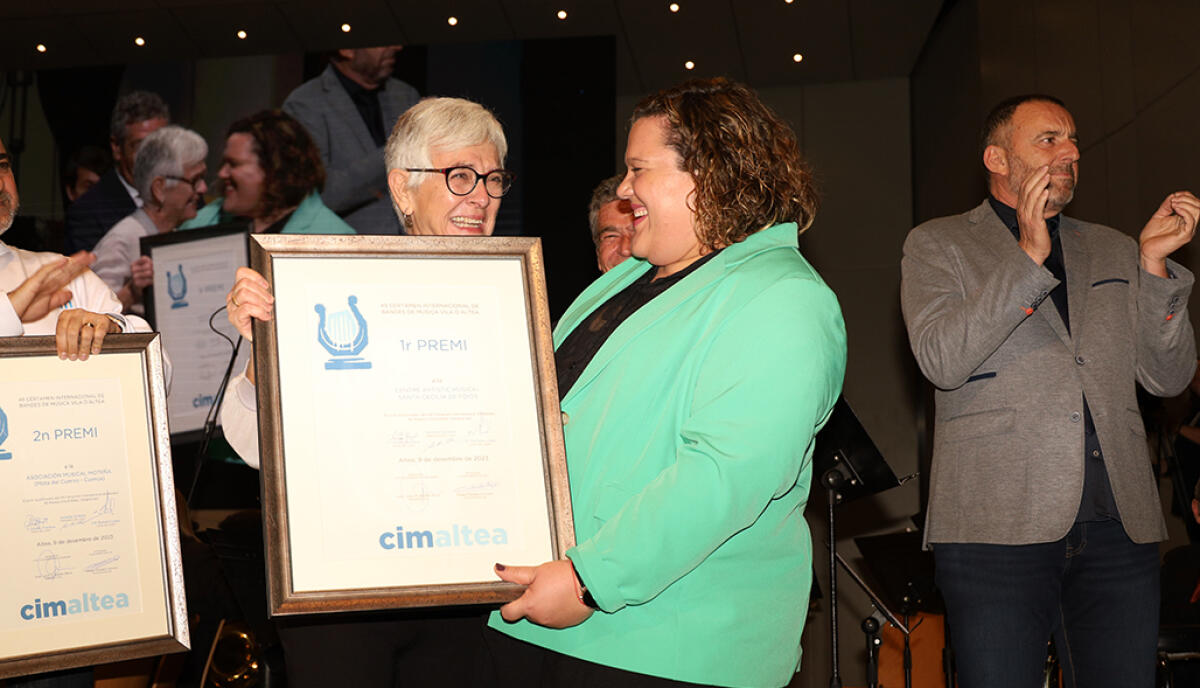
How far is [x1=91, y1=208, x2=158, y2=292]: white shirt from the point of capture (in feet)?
20.2

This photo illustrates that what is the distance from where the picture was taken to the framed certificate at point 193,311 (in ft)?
17.7

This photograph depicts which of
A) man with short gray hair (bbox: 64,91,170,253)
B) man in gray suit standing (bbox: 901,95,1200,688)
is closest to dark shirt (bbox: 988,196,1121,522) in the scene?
man in gray suit standing (bbox: 901,95,1200,688)

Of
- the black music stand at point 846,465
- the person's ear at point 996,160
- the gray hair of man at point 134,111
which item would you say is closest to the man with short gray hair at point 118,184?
the gray hair of man at point 134,111

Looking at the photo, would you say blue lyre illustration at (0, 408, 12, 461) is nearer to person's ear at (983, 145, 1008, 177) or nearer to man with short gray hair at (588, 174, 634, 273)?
man with short gray hair at (588, 174, 634, 273)

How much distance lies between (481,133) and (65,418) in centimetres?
96

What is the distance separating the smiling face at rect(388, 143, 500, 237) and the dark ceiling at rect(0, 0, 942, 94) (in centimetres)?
448

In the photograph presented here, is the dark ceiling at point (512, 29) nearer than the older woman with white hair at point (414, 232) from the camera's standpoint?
Result: No

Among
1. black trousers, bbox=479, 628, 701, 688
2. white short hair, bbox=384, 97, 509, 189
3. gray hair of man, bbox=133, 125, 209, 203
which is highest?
gray hair of man, bbox=133, 125, 209, 203

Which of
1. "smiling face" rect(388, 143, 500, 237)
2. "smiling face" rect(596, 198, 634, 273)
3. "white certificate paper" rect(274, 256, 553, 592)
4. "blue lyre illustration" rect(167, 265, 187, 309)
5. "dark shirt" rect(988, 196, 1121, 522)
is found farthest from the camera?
"blue lyre illustration" rect(167, 265, 187, 309)

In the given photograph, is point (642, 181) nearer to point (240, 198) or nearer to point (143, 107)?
point (240, 198)

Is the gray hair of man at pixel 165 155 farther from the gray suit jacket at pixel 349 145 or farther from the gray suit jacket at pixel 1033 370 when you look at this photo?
the gray suit jacket at pixel 1033 370

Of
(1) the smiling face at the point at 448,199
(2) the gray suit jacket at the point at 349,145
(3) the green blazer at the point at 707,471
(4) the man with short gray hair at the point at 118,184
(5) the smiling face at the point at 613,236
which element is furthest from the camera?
(4) the man with short gray hair at the point at 118,184

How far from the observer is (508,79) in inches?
242

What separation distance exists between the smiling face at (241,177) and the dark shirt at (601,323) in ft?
15.3
